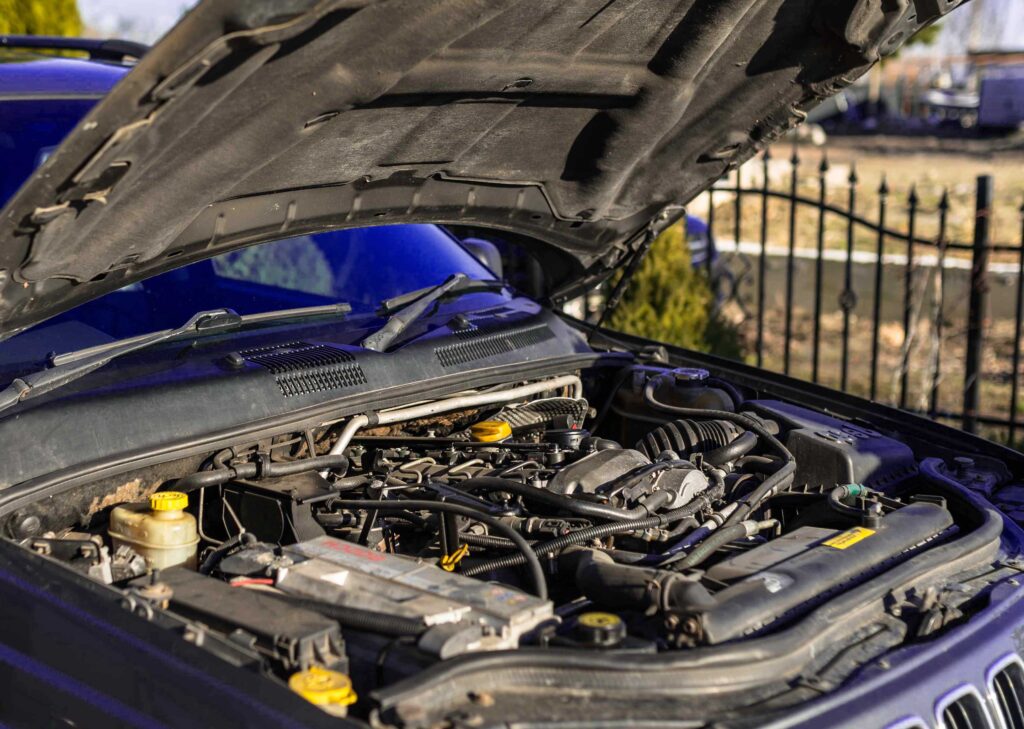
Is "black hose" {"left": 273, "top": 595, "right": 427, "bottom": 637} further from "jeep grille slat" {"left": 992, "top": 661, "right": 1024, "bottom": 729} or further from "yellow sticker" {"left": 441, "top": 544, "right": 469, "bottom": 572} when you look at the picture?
"jeep grille slat" {"left": 992, "top": 661, "right": 1024, "bottom": 729}

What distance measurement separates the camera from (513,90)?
3.19 metres

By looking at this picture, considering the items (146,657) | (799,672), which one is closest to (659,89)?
(799,672)

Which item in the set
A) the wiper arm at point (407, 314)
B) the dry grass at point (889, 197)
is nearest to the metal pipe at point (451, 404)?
the wiper arm at point (407, 314)

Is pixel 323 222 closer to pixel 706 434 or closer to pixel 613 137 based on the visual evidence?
pixel 613 137

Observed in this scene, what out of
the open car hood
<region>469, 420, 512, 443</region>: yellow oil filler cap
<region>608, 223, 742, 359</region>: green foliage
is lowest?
<region>608, 223, 742, 359</region>: green foliage

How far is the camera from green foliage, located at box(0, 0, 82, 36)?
9.32 meters

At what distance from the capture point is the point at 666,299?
7352 millimetres

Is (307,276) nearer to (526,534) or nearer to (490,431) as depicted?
(490,431)

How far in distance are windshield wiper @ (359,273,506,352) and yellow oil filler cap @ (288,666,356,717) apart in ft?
4.67

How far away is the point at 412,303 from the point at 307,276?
42 cm

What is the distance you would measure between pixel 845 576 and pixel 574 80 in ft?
4.94

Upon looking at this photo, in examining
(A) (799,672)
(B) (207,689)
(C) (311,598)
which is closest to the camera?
(B) (207,689)

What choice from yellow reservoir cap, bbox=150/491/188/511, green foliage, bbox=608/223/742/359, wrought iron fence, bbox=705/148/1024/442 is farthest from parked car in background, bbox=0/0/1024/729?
wrought iron fence, bbox=705/148/1024/442

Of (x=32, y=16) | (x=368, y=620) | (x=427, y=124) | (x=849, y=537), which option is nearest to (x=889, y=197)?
(x=32, y=16)
